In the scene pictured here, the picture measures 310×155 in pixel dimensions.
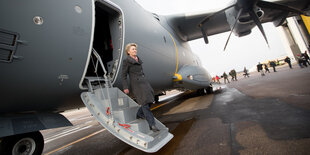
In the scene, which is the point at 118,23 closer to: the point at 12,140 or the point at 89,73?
the point at 89,73

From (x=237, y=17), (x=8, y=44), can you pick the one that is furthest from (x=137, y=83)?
(x=237, y=17)

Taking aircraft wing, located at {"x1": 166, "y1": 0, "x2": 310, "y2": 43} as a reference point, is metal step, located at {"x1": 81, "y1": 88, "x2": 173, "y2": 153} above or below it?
below

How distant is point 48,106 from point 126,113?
4.14 feet

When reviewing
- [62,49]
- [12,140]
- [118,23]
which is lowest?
[12,140]

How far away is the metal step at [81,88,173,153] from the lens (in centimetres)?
208

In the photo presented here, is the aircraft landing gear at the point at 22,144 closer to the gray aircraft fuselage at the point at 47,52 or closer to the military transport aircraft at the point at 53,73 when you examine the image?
the military transport aircraft at the point at 53,73

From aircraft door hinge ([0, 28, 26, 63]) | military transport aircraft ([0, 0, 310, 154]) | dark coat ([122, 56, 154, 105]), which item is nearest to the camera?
aircraft door hinge ([0, 28, 26, 63])

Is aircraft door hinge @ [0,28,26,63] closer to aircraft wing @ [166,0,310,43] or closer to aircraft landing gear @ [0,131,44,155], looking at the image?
aircraft landing gear @ [0,131,44,155]

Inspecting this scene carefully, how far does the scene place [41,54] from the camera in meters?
2.06

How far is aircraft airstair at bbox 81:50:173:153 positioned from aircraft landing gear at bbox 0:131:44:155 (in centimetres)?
104

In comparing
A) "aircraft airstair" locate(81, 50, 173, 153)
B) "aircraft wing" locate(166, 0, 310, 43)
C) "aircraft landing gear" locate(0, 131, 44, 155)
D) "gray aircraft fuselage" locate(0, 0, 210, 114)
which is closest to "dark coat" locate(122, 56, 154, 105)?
"aircraft airstair" locate(81, 50, 173, 153)

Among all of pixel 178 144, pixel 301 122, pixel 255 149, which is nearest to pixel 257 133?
pixel 255 149

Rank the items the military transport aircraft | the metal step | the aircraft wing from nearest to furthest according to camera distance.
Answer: the military transport aircraft < the metal step < the aircraft wing

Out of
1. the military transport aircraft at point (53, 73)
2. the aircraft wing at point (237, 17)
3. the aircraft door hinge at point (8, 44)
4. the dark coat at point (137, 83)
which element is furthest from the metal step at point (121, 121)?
the aircraft wing at point (237, 17)
